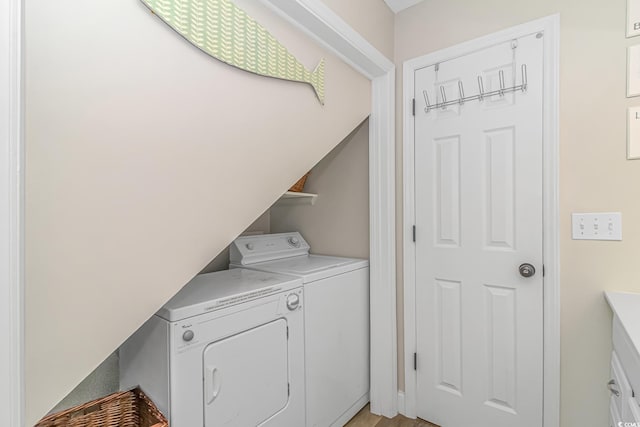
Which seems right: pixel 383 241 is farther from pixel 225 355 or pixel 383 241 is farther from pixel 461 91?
pixel 225 355

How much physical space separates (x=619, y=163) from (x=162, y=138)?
188 centimetres

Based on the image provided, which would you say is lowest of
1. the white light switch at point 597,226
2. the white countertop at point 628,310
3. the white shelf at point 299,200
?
the white countertop at point 628,310

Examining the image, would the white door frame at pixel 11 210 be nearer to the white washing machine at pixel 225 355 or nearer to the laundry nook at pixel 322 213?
the laundry nook at pixel 322 213

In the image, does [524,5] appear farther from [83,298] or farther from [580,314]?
[83,298]

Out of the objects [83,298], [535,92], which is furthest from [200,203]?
[535,92]

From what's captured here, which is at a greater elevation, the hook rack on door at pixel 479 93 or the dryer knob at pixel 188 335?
the hook rack on door at pixel 479 93

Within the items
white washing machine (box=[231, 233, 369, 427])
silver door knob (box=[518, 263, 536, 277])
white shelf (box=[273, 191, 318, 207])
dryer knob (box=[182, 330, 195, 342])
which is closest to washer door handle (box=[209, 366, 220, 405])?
dryer knob (box=[182, 330, 195, 342])

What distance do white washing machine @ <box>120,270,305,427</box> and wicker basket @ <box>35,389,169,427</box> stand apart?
0.15ft

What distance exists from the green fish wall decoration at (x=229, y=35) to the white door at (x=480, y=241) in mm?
973

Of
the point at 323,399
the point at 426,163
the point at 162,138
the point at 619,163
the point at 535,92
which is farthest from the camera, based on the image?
the point at 426,163

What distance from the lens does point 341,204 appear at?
232 centimetres

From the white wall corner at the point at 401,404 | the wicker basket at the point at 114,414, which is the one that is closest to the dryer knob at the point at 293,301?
the wicker basket at the point at 114,414

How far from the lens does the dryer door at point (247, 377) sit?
1.25 meters

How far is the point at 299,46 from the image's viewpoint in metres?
1.51
